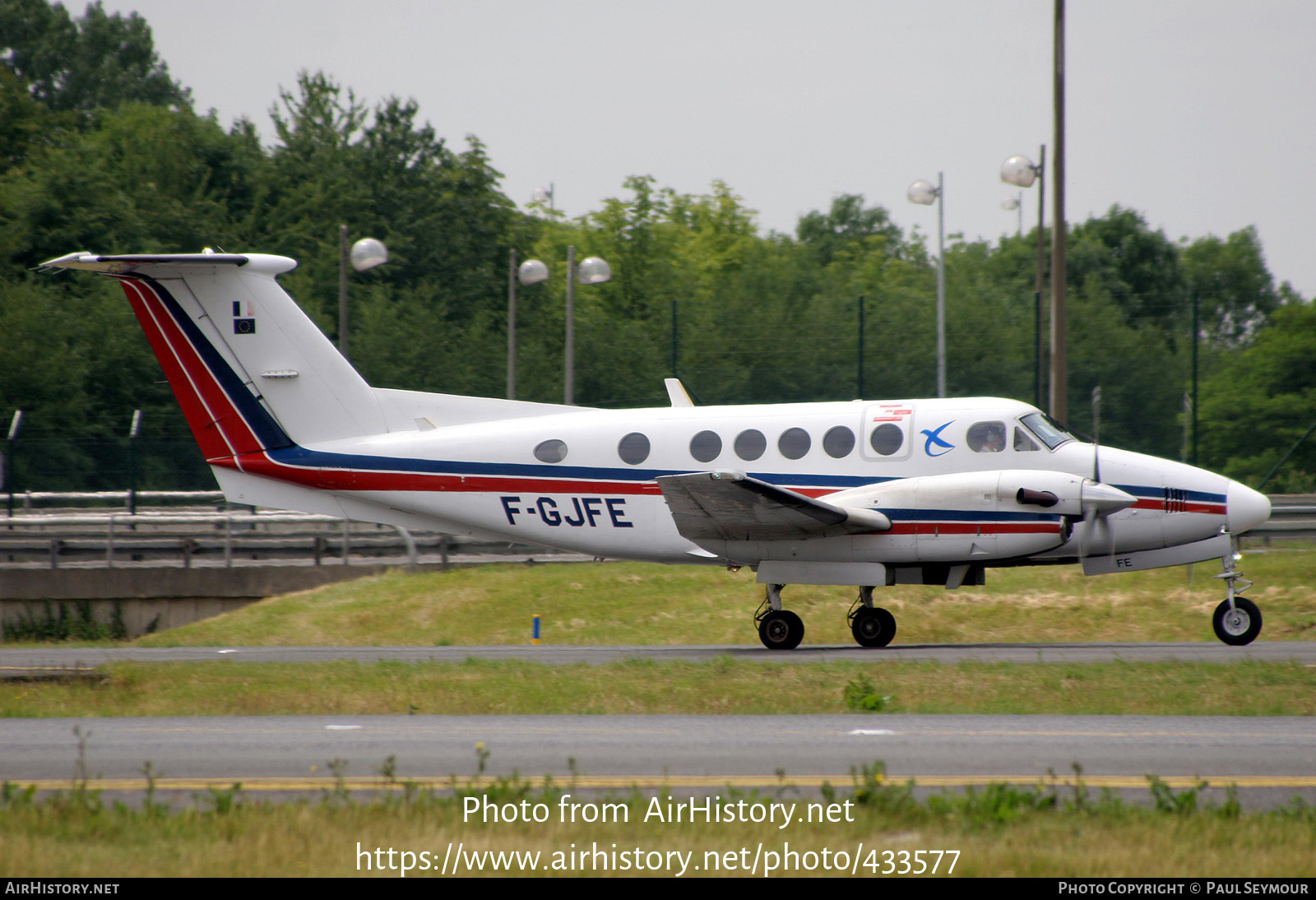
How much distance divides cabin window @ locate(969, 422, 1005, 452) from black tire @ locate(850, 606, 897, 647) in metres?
2.47

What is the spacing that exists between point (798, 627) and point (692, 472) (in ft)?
7.99

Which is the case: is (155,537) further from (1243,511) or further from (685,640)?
(1243,511)

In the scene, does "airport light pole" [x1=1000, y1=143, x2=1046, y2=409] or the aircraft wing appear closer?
the aircraft wing

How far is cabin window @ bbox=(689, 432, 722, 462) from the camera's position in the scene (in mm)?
16766

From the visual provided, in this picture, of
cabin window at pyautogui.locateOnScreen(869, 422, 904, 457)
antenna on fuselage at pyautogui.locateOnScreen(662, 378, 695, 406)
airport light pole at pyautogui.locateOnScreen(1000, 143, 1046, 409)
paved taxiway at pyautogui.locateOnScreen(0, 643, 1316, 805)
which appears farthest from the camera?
airport light pole at pyautogui.locateOnScreen(1000, 143, 1046, 409)

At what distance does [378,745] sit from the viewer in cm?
998

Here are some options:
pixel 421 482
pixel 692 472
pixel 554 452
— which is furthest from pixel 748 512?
pixel 421 482

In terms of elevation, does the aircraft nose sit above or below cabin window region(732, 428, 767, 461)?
below

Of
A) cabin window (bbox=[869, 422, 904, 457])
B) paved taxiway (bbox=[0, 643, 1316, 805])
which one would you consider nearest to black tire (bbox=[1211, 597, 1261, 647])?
cabin window (bbox=[869, 422, 904, 457])

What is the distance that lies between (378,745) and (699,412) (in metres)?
8.18

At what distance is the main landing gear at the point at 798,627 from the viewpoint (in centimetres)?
1664

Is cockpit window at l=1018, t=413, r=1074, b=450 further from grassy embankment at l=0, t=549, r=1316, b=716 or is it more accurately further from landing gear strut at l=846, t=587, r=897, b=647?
grassy embankment at l=0, t=549, r=1316, b=716
